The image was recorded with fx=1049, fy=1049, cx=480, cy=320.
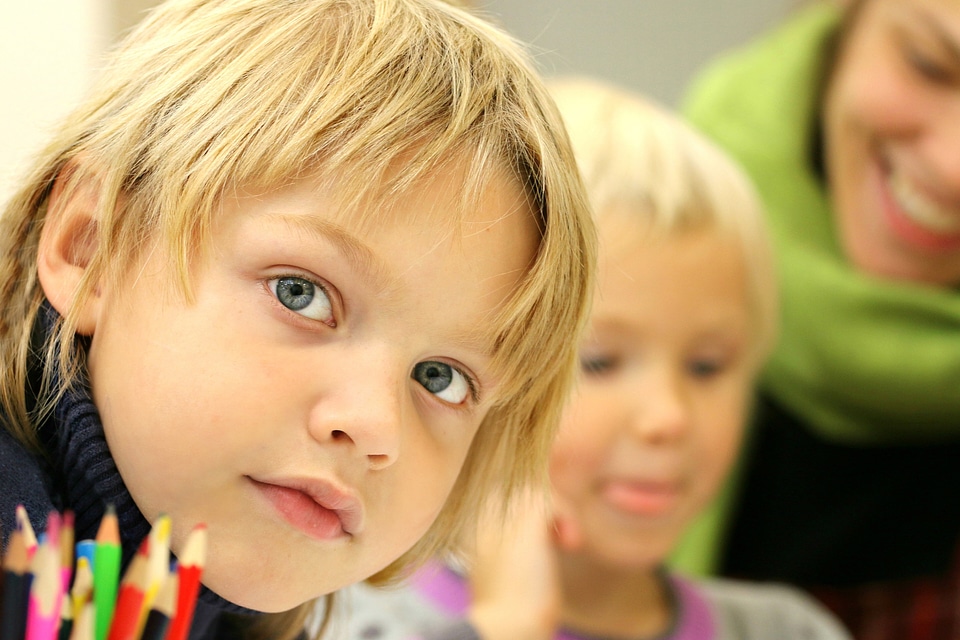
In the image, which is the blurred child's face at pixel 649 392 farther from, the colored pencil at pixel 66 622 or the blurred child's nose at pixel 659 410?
the colored pencil at pixel 66 622

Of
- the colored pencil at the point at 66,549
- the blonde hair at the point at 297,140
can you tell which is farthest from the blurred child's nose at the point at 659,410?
the colored pencil at the point at 66,549

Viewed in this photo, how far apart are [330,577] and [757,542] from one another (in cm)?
74

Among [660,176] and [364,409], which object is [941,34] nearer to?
[660,176]

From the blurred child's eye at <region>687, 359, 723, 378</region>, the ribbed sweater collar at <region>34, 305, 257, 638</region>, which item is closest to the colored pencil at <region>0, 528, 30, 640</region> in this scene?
the ribbed sweater collar at <region>34, 305, 257, 638</region>

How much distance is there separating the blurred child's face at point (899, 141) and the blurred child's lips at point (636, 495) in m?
0.39

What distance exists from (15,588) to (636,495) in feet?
1.68

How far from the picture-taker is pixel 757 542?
1066 millimetres

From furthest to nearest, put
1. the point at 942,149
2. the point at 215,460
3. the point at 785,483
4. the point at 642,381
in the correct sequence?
the point at 785,483, the point at 942,149, the point at 642,381, the point at 215,460

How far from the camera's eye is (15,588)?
0.29 meters

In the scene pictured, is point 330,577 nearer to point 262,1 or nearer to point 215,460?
point 215,460

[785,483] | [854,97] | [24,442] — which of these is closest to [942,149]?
[854,97]

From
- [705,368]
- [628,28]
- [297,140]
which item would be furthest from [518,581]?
[628,28]

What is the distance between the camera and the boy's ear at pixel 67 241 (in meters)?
0.42

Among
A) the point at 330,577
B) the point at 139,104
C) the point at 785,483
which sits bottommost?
the point at 330,577
